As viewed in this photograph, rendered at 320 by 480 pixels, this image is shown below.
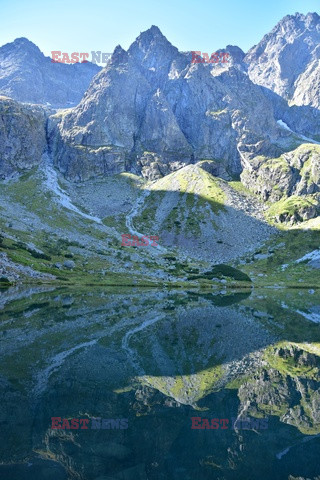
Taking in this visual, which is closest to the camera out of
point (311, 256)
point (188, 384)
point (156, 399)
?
point (156, 399)

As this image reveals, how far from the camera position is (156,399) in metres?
19.8

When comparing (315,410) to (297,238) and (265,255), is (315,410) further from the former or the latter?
(297,238)

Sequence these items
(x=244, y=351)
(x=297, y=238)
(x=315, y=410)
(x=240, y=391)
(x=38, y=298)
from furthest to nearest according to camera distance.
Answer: (x=297, y=238)
(x=38, y=298)
(x=244, y=351)
(x=240, y=391)
(x=315, y=410)

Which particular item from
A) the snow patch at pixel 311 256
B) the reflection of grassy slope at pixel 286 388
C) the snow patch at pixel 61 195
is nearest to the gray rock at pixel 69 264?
the snow patch at pixel 61 195

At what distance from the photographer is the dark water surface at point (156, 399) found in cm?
1353

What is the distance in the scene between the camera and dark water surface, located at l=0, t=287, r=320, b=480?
13.5 m

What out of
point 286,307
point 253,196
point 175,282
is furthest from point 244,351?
point 253,196

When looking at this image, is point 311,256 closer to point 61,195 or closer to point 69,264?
point 69,264

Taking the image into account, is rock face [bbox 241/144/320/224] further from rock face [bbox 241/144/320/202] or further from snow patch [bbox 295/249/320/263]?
snow patch [bbox 295/249/320/263]

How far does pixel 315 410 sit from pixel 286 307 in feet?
142

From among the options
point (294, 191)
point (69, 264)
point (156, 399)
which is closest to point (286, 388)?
point (156, 399)

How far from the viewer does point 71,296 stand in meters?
62.1

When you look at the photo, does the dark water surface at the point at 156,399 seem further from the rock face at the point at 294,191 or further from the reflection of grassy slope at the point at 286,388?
the rock face at the point at 294,191

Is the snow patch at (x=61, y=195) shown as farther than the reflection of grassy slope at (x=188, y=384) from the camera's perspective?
Yes
